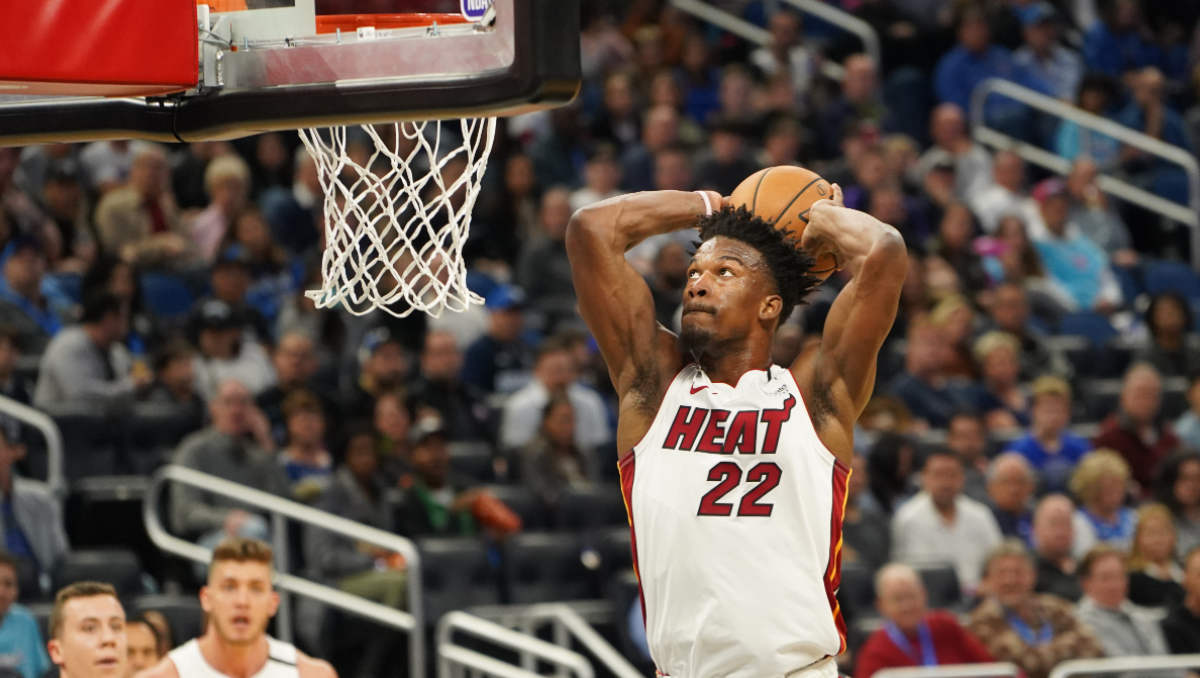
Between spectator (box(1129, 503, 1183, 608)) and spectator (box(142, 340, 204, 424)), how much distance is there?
174 inches

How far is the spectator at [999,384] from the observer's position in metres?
10.5

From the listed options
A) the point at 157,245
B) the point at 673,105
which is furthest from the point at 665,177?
the point at 157,245

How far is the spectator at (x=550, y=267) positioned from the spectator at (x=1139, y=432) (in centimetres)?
304

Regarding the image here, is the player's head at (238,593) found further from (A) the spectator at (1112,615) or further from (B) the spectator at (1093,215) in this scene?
(B) the spectator at (1093,215)

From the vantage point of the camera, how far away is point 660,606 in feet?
14.1

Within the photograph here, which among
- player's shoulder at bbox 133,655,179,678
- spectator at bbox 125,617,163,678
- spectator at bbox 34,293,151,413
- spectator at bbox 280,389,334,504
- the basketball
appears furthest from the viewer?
spectator at bbox 34,293,151,413

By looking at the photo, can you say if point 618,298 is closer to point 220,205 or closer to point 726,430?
point 726,430

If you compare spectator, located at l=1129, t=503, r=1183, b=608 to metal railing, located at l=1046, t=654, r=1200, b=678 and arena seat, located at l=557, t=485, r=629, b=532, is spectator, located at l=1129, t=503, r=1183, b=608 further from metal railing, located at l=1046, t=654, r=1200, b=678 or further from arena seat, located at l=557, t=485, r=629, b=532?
arena seat, located at l=557, t=485, r=629, b=532

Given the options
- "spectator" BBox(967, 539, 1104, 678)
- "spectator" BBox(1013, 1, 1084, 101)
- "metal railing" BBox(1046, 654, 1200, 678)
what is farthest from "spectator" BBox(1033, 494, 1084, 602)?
"spectator" BBox(1013, 1, 1084, 101)

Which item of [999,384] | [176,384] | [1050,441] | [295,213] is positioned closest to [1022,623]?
[1050,441]

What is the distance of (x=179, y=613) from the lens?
7543 millimetres

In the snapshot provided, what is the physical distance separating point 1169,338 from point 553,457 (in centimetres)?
413

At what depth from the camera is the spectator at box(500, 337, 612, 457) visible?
9383mm

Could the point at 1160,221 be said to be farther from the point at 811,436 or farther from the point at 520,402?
the point at 811,436
